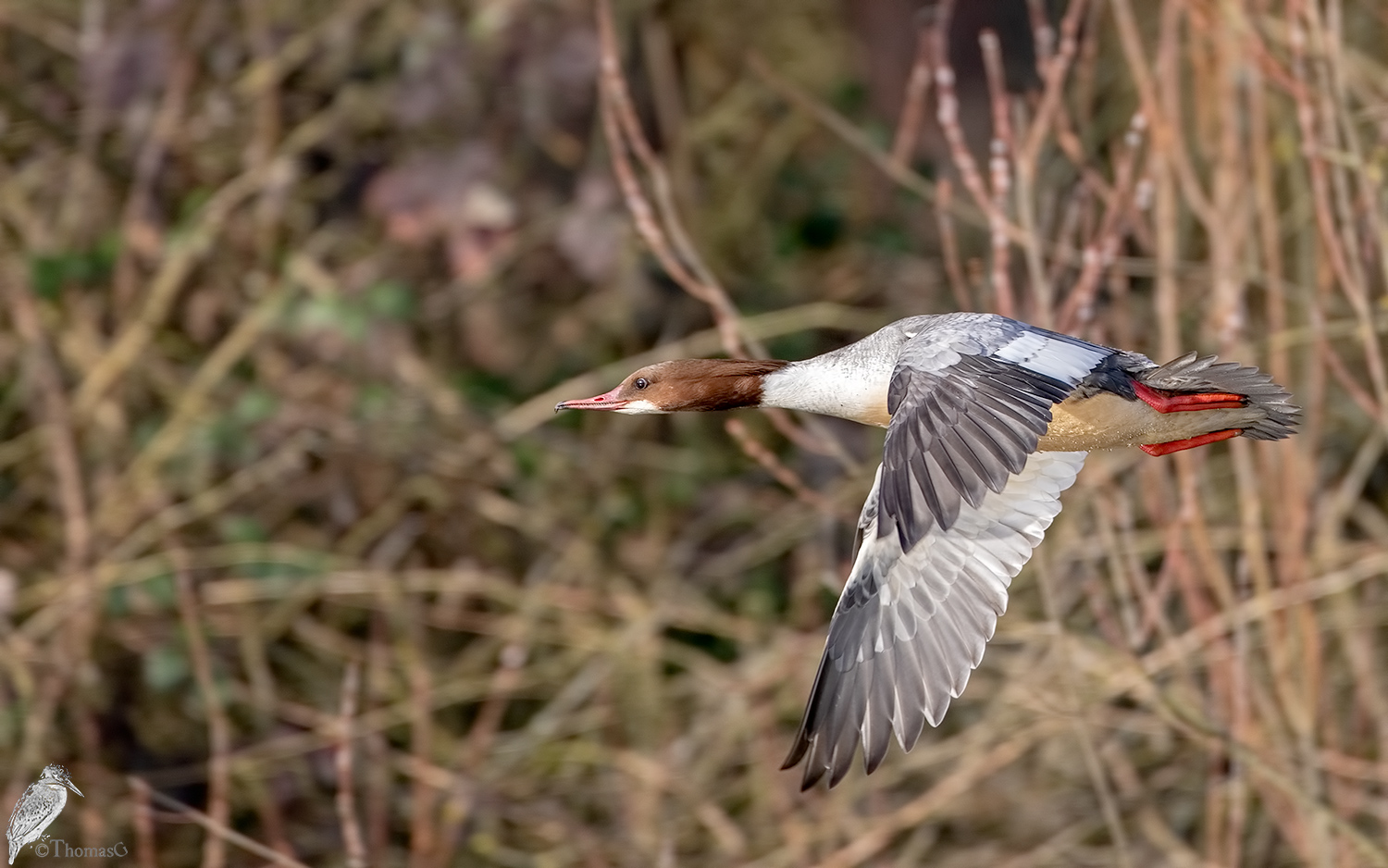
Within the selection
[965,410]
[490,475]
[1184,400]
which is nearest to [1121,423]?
[1184,400]

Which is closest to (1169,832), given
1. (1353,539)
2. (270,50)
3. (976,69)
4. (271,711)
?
(1353,539)

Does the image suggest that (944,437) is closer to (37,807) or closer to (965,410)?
(965,410)

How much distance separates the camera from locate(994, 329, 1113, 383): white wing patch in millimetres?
3389

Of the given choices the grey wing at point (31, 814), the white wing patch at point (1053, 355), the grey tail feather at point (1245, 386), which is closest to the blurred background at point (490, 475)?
the grey wing at point (31, 814)

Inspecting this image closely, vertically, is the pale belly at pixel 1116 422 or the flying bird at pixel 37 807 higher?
the pale belly at pixel 1116 422

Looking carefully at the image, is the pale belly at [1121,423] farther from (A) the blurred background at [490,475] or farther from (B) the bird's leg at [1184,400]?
(A) the blurred background at [490,475]

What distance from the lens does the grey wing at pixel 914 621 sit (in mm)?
3674

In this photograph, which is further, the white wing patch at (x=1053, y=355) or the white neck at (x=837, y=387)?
the white neck at (x=837, y=387)

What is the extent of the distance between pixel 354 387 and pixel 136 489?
914 millimetres

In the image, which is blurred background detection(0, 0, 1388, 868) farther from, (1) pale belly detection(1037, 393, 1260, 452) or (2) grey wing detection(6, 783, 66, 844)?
(1) pale belly detection(1037, 393, 1260, 452)

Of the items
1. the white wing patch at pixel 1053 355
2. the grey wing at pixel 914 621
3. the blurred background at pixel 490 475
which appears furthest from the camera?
the blurred background at pixel 490 475

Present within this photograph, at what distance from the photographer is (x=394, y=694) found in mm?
6211

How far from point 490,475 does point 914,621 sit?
9.96 feet

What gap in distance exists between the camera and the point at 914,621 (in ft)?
12.8
